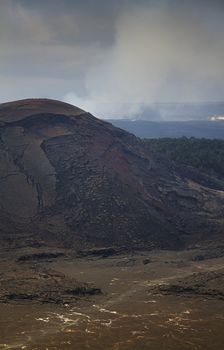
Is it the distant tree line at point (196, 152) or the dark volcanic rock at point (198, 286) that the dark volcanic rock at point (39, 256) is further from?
the distant tree line at point (196, 152)

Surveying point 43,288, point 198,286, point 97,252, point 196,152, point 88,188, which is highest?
point 196,152

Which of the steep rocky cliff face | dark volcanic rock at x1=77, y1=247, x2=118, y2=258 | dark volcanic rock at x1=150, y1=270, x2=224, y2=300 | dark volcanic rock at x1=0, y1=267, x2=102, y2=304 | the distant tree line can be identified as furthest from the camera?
the distant tree line

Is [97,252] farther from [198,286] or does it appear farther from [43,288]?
[198,286]

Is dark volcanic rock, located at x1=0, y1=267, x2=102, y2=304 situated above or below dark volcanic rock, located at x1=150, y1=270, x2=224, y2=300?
above

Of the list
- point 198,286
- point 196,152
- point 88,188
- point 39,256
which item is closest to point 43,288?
point 39,256

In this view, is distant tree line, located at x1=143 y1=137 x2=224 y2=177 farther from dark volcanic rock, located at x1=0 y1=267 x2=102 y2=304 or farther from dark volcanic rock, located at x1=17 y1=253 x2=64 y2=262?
dark volcanic rock, located at x1=0 y1=267 x2=102 y2=304

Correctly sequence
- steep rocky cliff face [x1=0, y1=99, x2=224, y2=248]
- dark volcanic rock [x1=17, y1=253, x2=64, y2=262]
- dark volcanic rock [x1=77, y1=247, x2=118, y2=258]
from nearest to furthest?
1. dark volcanic rock [x1=17, y1=253, x2=64, y2=262]
2. dark volcanic rock [x1=77, y1=247, x2=118, y2=258]
3. steep rocky cliff face [x1=0, y1=99, x2=224, y2=248]

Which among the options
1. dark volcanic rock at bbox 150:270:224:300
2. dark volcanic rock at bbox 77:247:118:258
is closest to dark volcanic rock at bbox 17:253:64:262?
dark volcanic rock at bbox 77:247:118:258
